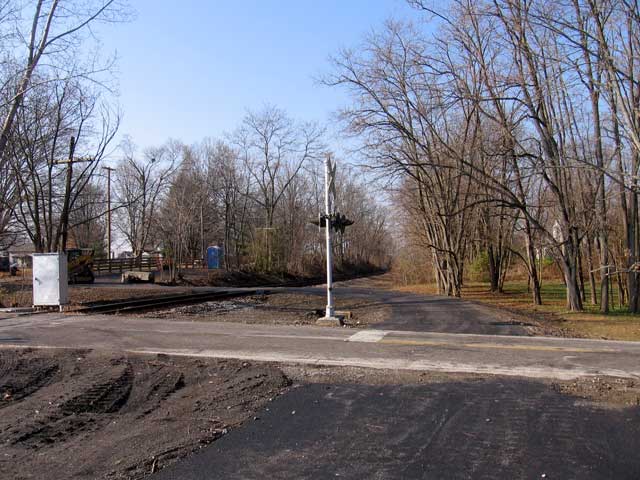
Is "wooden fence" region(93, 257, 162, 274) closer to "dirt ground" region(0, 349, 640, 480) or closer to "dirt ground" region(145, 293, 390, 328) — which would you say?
"dirt ground" region(145, 293, 390, 328)

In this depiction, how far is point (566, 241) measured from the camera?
25.2m

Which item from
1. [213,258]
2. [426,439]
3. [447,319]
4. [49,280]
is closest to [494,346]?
[447,319]

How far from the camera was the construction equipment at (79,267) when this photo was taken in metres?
36.8

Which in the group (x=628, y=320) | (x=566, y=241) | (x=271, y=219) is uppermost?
(x=271, y=219)

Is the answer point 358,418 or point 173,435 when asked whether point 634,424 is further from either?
point 173,435

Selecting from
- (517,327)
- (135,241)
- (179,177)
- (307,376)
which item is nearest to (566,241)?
(517,327)

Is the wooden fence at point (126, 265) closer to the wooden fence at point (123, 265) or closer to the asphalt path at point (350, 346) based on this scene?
the wooden fence at point (123, 265)

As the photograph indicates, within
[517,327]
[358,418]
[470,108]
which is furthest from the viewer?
[470,108]

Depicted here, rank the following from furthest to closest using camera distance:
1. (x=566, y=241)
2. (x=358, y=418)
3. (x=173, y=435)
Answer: (x=566, y=241) → (x=358, y=418) → (x=173, y=435)

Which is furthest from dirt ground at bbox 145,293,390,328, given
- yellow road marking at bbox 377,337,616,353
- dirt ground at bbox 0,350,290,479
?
dirt ground at bbox 0,350,290,479

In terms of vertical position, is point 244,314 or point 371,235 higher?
point 371,235

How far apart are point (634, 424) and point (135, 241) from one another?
72.1 meters

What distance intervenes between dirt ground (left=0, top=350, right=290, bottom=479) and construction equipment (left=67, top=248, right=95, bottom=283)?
2907cm

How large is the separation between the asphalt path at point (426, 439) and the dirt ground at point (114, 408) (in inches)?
14.3
